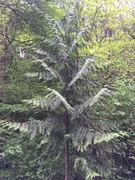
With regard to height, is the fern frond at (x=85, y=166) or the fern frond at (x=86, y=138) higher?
the fern frond at (x=86, y=138)

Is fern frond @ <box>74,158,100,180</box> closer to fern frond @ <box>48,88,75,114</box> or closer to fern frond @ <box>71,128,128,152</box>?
fern frond @ <box>71,128,128,152</box>

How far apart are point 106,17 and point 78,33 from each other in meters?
5.96

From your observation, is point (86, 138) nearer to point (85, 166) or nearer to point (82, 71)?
point (85, 166)

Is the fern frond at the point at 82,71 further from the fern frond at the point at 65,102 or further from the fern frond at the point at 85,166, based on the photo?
the fern frond at the point at 85,166

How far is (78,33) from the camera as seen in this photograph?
7.57 metres

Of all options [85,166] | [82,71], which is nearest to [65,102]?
[82,71]

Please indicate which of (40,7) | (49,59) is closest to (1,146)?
(49,59)

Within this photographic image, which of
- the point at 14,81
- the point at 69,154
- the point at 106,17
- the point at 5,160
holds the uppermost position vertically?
the point at 106,17

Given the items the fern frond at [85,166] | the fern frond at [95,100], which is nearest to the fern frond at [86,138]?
the fern frond at [85,166]

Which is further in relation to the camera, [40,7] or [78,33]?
[40,7]

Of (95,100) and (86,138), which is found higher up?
(95,100)

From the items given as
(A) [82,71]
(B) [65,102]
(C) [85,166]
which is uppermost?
(A) [82,71]

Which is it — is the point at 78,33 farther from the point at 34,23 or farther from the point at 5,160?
the point at 5,160

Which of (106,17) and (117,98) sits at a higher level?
(106,17)
